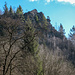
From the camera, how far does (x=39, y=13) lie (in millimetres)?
58812

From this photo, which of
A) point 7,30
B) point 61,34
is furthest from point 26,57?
point 61,34

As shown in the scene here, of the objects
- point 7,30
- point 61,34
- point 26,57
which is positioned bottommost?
point 26,57

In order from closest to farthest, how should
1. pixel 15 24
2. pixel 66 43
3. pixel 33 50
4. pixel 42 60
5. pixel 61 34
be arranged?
pixel 15 24 < pixel 42 60 < pixel 33 50 < pixel 66 43 < pixel 61 34

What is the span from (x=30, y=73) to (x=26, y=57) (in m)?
1.85

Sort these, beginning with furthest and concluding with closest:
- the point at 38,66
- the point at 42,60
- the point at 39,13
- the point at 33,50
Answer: the point at 39,13 → the point at 33,50 → the point at 42,60 → the point at 38,66

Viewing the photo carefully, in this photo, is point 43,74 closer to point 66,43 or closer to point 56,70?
point 56,70

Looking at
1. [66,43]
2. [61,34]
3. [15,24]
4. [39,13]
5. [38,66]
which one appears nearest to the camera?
[15,24]

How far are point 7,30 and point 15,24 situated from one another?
0.98 m

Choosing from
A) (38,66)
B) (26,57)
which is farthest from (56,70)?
(26,57)

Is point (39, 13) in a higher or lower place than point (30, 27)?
higher

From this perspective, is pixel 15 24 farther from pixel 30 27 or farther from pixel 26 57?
pixel 30 27

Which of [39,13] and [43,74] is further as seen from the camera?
[39,13]

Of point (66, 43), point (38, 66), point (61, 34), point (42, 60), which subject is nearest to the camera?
point (38, 66)

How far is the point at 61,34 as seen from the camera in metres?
54.8
